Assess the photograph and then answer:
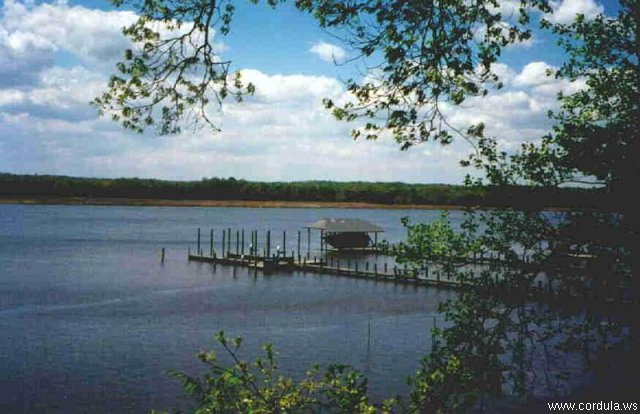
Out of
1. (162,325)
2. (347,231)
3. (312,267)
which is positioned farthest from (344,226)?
(162,325)

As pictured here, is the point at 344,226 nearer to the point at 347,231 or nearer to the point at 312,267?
the point at 347,231

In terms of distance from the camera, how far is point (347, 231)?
71.6m

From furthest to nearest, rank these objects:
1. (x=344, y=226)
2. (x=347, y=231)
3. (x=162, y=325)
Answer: (x=344, y=226) < (x=347, y=231) < (x=162, y=325)

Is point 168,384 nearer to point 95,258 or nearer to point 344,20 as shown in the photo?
point 344,20

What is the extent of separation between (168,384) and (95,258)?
51839 mm

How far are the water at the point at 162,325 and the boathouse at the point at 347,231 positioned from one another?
13.6 meters

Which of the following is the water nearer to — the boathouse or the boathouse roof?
the boathouse roof

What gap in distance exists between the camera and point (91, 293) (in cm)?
4912

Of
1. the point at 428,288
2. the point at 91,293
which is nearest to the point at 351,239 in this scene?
the point at 428,288

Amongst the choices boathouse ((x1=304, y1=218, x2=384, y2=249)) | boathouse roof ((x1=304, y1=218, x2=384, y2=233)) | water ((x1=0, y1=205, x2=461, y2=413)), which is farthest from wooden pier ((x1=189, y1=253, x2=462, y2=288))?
boathouse ((x1=304, y1=218, x2=384, y2=249))

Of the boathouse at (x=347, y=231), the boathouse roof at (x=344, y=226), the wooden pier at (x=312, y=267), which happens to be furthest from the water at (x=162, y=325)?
the boathouse at (x=347, y=231)

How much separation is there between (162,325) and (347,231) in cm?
3641

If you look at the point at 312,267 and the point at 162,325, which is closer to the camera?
the point at 162,325

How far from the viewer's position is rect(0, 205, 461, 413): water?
999 inches
